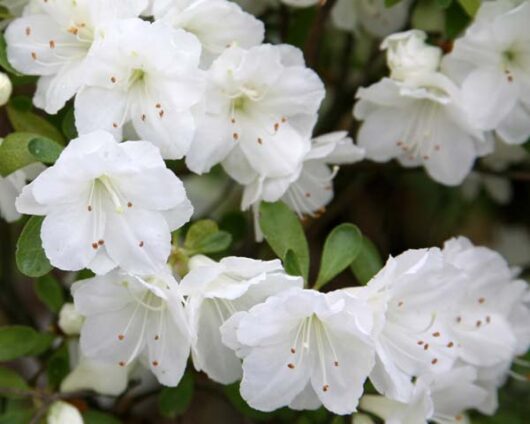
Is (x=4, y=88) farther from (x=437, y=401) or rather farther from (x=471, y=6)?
(x=437, y=401)

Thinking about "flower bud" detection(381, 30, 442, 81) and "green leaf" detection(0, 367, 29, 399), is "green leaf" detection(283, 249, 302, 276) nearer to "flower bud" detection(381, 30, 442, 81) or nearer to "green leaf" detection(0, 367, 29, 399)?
"flower bud" detection(381, 30, 442, 81)

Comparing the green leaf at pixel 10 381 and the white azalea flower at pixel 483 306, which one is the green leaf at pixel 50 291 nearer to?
the green leaf at pixel 10 381

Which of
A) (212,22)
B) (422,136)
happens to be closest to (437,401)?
(422,136)

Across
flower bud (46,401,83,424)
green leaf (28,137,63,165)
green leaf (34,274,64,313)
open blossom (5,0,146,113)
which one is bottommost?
flower bud (46,401,83,424)

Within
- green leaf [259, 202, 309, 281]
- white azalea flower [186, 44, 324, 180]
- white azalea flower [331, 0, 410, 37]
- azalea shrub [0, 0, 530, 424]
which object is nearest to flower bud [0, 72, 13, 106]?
azalea shrub [0, 0, 530, 424]

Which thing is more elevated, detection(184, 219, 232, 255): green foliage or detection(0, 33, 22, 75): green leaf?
detection(0, 33, 22, 75): green leaf

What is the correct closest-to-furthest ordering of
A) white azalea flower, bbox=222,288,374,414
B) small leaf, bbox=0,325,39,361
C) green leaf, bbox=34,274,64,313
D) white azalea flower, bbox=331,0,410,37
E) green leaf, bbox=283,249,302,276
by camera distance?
1. white azalea flower, bbox=222,288,374,414
2. green leaf, bbox=283,249,302,276
3. small leaf, bbox=0,325,39,361
4. green leaf, bbox=34,274,64,313
5. white azalea flower, bbox=331,0,410,37

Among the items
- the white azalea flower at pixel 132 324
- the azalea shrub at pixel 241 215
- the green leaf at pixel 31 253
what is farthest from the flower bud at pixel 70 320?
the green leaf at pixel 31 253

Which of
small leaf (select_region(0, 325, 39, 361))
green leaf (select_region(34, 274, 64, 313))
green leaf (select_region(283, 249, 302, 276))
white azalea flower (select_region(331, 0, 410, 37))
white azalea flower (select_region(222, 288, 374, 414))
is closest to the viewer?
white azalea flower (select_region(222, 288, 374, 414))
